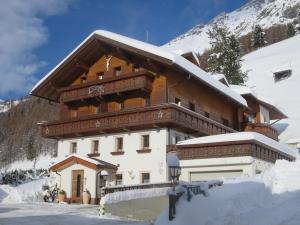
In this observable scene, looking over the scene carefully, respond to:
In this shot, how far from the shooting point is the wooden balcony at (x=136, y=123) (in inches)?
1078

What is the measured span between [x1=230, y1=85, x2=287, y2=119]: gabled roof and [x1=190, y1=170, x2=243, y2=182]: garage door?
56.2 ft

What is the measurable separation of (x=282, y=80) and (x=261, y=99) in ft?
80.7

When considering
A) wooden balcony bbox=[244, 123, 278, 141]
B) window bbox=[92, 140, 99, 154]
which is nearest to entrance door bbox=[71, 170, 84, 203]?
window bbox=[92, 140, 99, 154]

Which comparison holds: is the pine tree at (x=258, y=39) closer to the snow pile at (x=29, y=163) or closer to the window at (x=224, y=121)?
the snow pile at (x=29, y=163)

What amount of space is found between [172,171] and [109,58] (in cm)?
1045

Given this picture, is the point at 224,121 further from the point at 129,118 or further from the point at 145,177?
the point at 145,177

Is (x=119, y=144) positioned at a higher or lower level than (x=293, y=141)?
lower

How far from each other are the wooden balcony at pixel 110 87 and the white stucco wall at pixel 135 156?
2.75 meters

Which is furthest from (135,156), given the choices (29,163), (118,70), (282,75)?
(29,163)

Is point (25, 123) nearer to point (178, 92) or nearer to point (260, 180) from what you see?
point (178, 92)

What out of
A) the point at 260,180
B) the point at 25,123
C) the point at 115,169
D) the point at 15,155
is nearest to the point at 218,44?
the point at 115,169

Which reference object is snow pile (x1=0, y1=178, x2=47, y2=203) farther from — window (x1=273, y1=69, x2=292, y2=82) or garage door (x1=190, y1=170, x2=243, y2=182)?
window (x1=273, y1=69, x2=292, y2=82)

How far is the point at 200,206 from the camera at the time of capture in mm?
12961

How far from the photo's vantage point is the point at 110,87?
100 ft
